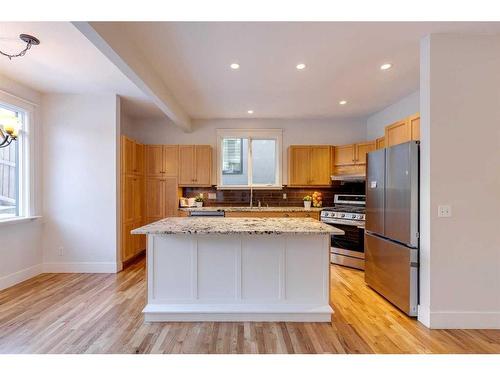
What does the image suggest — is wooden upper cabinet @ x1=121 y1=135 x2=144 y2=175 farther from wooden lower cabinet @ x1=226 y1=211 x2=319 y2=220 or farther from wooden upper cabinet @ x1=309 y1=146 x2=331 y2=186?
wooden upper cabinet @ x1=309 y1=146 x2=331 y2=186

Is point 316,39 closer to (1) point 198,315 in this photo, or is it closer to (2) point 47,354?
(1) point 198,315

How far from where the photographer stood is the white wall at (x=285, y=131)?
539 cm

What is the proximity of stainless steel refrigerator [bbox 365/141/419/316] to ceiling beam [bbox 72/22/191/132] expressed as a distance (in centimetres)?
275

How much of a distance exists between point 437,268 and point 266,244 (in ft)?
5.10

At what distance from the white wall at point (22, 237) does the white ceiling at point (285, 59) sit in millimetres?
1984

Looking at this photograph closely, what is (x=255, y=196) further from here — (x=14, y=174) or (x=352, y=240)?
(x=14, y=174)

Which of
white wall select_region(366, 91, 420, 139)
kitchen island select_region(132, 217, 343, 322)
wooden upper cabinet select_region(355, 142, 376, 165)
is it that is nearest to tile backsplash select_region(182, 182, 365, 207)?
wooden upper cabinet select_region(355, 142, 376, 165)

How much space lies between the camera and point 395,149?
284 cm

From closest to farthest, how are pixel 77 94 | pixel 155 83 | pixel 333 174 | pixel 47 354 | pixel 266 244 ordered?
pixel 47 354, pixel 266 244, pixel 155 83, pixel 77 94, pixel 333 174

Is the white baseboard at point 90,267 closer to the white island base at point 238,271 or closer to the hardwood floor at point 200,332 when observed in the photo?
the hardwood floor at point 200,332

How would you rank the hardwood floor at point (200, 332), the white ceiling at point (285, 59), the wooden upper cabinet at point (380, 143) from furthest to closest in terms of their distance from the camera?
the wooden upper cabinet at point (380, 143), the white ceiling at point (285, 59), the hardwood floor at point (200, 332)

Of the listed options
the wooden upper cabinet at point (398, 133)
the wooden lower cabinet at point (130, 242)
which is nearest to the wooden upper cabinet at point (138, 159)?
the wooden lower cabinet at point (130, 242)
